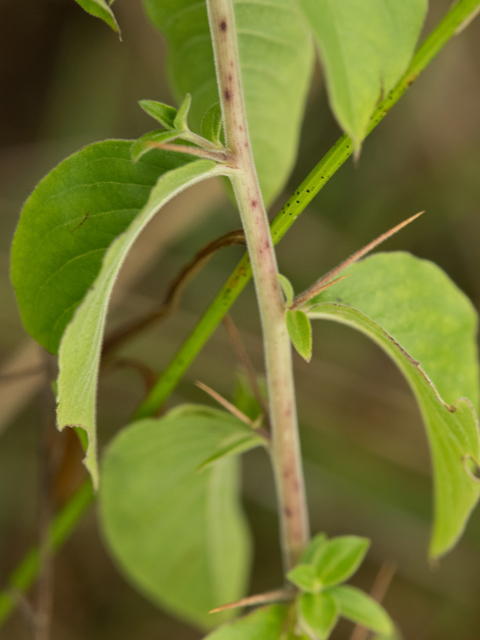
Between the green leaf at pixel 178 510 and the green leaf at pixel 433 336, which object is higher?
the green leaf at pixel 433 336

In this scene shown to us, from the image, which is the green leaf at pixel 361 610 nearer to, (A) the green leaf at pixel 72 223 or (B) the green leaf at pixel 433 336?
(B) the green leaf at pixel 433 336

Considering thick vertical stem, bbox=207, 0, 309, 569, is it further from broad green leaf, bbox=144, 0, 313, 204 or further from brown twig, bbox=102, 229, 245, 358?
broad green leaf, bbox=144, 0, 313, 204

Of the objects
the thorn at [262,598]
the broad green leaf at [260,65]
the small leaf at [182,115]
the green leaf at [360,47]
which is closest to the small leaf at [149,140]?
the small leaf at [182,115]

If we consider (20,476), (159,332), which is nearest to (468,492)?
(159,332)

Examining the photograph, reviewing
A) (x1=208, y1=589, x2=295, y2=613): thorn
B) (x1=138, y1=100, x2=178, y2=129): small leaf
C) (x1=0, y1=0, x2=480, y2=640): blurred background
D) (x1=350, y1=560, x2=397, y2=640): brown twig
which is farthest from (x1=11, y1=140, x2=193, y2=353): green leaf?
(x1=0, y1=0, x2=480, y2=640): blurred background

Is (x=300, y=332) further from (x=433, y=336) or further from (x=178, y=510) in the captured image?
(x=178, y=510)

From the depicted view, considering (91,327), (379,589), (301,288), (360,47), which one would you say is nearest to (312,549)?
(379,589)

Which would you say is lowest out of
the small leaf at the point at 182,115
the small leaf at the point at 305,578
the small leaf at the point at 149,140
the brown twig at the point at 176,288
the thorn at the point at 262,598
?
the thorn at the point at 262,598
